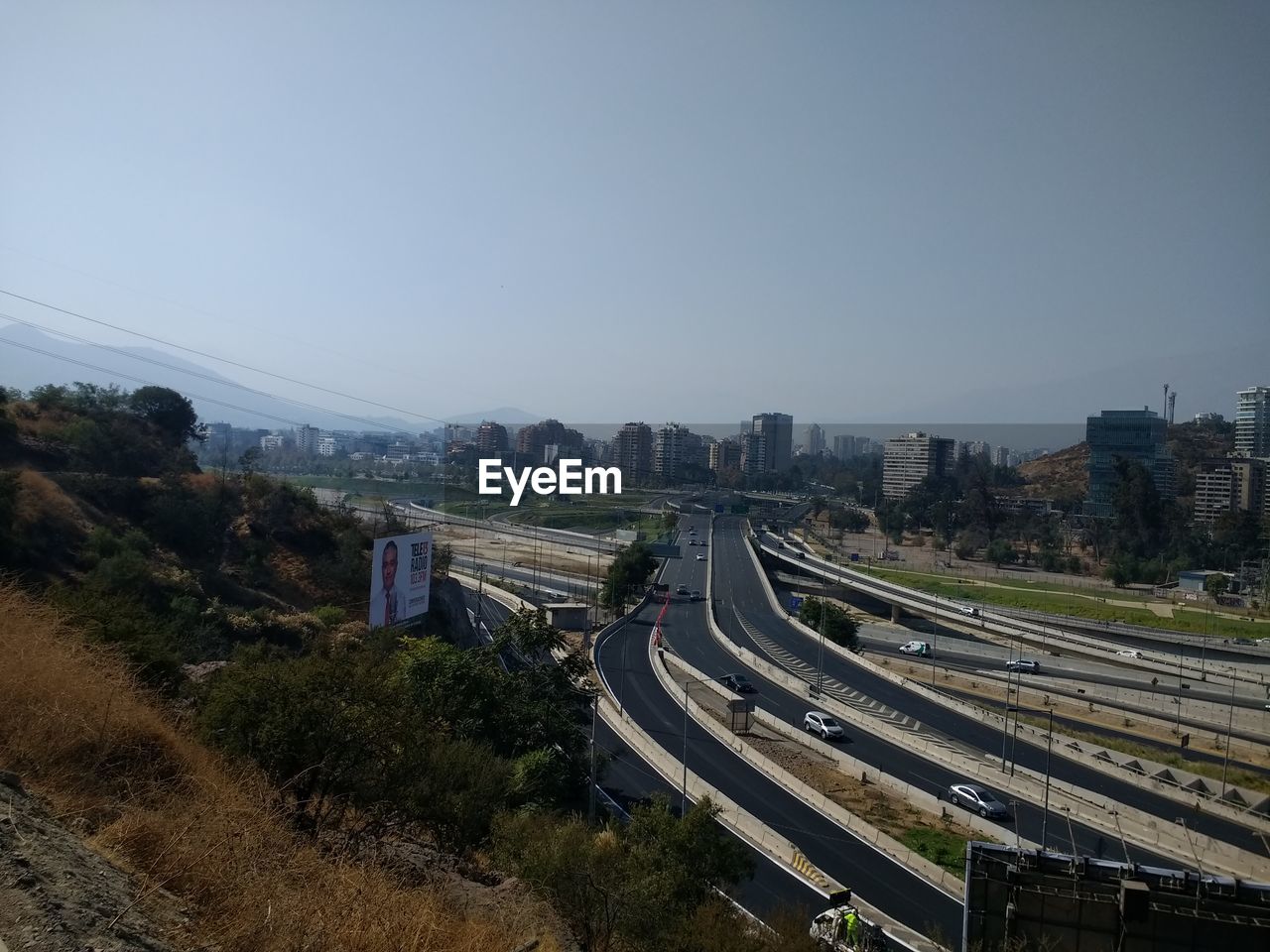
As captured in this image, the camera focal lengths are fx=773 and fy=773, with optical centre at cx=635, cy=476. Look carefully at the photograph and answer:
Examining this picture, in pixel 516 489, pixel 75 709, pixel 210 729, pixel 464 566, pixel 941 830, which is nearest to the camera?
pixel 75 709

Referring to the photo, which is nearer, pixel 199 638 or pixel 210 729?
pixel 210 729

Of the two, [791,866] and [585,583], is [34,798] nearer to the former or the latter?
[791,866]

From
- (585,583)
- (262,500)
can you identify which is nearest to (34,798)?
(262,500)

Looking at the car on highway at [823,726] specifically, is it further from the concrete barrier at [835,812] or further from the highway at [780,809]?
the highway at [780,809]

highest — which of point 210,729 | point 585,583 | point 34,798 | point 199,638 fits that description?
point 34,798

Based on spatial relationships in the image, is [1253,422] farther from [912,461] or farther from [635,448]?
[635,448]

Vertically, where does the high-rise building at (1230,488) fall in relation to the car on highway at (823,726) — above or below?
above

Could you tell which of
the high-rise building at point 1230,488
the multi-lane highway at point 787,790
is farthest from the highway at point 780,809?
the high-rise building at point 1230,488
